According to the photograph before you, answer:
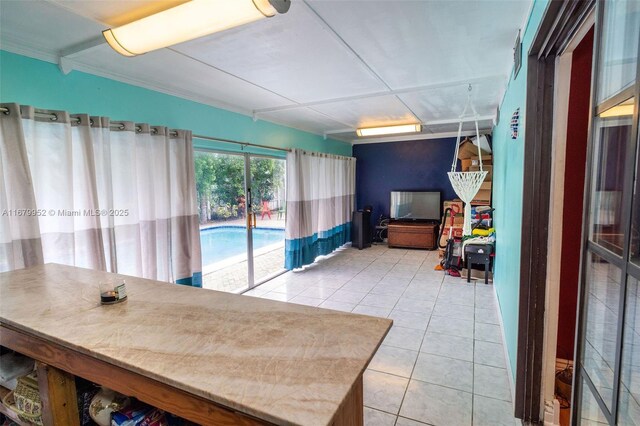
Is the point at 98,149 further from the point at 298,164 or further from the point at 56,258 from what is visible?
the point at 298,164

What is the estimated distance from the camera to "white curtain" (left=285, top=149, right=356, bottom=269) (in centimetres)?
468

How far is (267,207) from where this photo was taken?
4.66m

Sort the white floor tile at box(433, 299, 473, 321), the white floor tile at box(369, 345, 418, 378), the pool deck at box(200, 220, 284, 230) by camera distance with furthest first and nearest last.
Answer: the pool deck at box(200, 220, 284, 230) < the white floor tile at box(433, 299, 473, 321) < the white floor tile at box(369, 345, 418, 378)

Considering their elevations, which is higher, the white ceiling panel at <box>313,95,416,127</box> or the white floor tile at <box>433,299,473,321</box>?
the white ceiling panel at <box>313,95,416,127</box>

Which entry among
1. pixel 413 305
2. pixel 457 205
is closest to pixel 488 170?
pixel 457 205

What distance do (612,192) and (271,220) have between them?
435 centimetres

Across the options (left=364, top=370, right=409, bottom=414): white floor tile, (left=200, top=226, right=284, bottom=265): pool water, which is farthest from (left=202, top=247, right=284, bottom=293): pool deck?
(left=364, top=370, right=409, bottom=414): white floor tile

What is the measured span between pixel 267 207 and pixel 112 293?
3388 millimetres

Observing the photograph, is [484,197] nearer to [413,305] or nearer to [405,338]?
[413,305]

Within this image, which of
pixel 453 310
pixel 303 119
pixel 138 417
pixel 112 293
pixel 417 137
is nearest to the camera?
pixel 138 417

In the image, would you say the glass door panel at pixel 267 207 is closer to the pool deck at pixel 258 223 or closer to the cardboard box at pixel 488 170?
the pool deck at pixel 258 223

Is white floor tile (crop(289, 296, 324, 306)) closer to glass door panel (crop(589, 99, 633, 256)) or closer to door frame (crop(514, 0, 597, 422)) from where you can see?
door frame (crop(514, 0, 597, 422))

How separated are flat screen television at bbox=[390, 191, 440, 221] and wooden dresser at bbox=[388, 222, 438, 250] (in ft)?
0.76

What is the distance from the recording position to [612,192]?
2.69 ft
